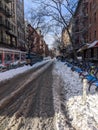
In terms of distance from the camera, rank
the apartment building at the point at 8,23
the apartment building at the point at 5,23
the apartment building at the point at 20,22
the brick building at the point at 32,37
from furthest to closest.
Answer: the apartment building at the point at 20,22 < the brick building at the point at 32,37 < the apartment building at the point at 8,23 < the apartment building at the point at 5,23

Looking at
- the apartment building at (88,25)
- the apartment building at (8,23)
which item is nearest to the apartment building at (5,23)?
the apartment building at (8,23)

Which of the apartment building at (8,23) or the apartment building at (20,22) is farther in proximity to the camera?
the apartment building at (20,22)

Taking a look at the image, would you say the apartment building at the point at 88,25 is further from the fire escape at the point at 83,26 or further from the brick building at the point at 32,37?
the brick building at the point at 32,37

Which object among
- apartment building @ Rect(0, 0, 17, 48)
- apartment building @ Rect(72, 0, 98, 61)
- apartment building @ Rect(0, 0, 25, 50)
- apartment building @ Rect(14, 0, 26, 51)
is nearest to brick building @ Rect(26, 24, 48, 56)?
apartment building @ Rect(14, 0, 26, 51)

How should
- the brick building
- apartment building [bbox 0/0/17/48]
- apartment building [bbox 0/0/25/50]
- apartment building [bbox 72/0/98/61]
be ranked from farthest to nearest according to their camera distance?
the brick building, apartment building [bbox 0/0/25/50], apartment building [bbox 0/0/17/48], apartment building [bbox 72/0/98/61]

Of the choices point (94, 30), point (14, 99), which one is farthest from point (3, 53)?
point (14, 99)

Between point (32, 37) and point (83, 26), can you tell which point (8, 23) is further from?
point (83, 26)

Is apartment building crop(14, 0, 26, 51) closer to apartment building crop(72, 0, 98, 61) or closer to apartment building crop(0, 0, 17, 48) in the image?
apartment building crop(0, 0, 17, 48)

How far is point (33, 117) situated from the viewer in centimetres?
779

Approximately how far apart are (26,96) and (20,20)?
62068 millimetres

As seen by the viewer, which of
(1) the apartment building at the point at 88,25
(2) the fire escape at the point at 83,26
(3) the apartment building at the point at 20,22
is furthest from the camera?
(3) the apartment building at the point at 20,22

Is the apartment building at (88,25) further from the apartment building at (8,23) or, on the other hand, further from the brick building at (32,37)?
the apartment building at (8,23)

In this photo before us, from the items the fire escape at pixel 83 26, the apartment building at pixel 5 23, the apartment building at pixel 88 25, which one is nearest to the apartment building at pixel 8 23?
the apartment building at pixel 5 23

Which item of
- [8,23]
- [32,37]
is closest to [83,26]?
[32,37]
